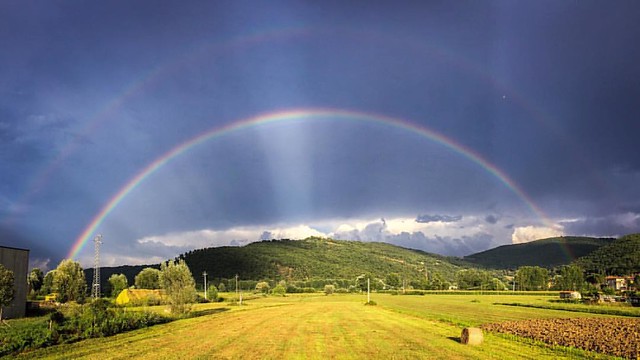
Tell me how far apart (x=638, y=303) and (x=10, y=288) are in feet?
271

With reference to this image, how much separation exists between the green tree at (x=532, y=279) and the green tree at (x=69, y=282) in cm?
14645

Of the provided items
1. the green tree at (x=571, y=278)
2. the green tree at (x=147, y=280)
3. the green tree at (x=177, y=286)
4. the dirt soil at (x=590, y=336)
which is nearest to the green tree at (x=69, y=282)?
the green tree at (x=177, y=286)

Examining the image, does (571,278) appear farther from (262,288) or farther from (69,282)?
(69,282)

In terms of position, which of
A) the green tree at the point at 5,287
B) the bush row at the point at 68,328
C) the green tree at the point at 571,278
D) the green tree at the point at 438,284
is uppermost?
the green tree at the point at 5,287

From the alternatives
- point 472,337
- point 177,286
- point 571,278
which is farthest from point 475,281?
point 472,337

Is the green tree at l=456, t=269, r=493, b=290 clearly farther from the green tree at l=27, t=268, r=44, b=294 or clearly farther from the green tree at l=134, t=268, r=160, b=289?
the green tree at l=27, t=268, r=44, b=294

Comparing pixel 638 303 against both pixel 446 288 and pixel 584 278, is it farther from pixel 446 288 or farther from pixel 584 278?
pixel 446 288

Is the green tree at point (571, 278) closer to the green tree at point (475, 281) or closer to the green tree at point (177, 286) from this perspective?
the green tree at point (475, 281)

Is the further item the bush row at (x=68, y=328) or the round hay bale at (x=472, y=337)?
the round hay bale at (x=472, y=337)

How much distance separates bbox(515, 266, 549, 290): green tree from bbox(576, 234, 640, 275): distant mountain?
20750mm

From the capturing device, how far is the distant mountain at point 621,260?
174625 millimetres

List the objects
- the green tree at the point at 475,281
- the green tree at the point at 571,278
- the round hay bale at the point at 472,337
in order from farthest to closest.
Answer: the green tree at the point at 475,281 → the green tree at the point at 571,278 → the round hay bale at the point at 472,337

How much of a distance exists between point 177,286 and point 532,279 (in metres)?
152

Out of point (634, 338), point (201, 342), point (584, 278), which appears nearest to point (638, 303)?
point (634, 338)
